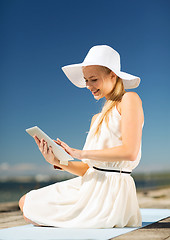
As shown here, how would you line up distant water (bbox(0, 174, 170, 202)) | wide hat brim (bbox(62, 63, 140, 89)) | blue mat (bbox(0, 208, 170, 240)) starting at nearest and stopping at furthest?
1. blue mat (bbox(0, 208, 170, 240))
2. wide hat brim (bbox(62, 63, 140, 89))
3. distant water (bbox(0, 174, 170, 202))

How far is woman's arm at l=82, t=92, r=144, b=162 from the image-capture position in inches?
61.6

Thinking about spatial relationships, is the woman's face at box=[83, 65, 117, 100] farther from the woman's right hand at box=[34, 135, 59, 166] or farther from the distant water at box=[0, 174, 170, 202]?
the distant water at box=[0, 174, 170, 202]

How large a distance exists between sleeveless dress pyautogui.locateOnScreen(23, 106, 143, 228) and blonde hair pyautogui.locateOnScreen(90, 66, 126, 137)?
3 cm

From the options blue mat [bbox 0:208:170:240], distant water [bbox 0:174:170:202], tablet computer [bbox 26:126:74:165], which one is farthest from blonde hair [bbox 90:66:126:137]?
distant water [bbox 0:174:170:202]

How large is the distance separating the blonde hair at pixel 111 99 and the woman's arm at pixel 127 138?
11 cm

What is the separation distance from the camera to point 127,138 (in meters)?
1.58

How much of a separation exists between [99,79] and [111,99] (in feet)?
0.36

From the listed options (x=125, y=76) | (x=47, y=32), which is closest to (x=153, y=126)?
(x=47, y=32)

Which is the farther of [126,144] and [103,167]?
[103,167]

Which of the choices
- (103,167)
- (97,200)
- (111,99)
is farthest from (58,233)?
(111,99)

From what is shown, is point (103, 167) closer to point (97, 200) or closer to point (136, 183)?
point (97, 200)

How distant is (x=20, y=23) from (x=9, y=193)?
6.76 ft

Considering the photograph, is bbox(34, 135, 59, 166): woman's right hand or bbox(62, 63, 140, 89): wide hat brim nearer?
bbox(34, 135, 59, 166): woman's right hand

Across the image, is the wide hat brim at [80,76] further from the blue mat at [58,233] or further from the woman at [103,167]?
the blue mat at [58,233]
